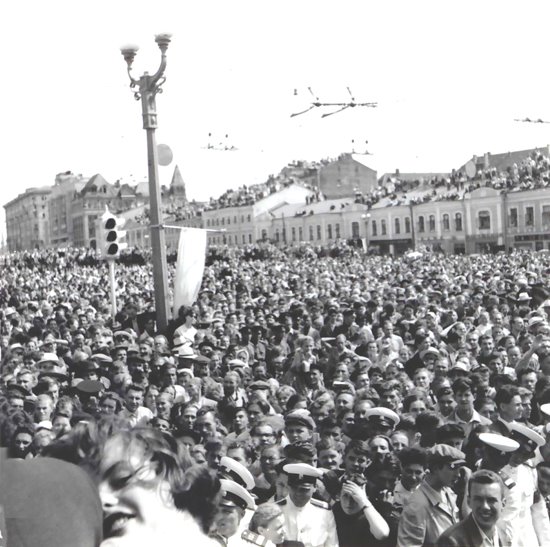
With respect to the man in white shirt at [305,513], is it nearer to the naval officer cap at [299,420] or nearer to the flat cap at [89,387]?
the naval officer cap at [299,420]

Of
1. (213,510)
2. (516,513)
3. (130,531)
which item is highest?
(130,531)

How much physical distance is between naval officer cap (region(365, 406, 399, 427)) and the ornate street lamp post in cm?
613

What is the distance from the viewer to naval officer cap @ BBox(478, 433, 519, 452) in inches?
212

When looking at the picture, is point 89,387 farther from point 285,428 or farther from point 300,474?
point 300,474

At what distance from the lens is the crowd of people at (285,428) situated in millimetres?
2115

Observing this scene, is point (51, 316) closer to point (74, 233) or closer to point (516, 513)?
point (516, 513)

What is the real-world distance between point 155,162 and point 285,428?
20.8 feet

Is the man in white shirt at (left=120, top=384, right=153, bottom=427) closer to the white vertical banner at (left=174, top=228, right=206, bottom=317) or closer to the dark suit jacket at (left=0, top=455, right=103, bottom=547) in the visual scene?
the white vertical banner at (left=174, top=228, right=206, bottom=317)

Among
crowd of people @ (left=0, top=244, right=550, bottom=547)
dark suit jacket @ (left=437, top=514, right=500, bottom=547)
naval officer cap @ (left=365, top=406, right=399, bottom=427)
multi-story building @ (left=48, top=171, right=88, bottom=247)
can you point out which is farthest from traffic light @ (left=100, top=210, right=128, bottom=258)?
multi-story building @ (left=48, top=171, right=88, bottom=247)

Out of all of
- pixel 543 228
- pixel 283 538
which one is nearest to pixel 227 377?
pixel 283 538

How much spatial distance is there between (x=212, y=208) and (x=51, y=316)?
73888mm

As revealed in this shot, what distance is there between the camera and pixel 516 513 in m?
5.19

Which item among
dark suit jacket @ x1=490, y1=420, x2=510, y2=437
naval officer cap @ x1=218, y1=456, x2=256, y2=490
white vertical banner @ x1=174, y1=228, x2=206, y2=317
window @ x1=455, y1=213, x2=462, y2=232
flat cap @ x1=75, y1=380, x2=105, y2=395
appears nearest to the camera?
naval officer cap @ x1=218, y1=456, x2=256, y2=490

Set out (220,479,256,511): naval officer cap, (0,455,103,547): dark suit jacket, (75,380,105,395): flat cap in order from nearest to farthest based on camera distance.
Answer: (0,455,103,547): dark suit jacket → (220,479,256,511): naval officer cap → (75,380,105,395): flat cap
